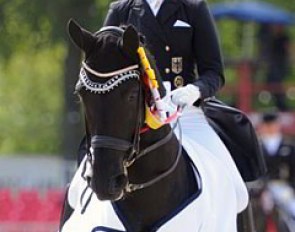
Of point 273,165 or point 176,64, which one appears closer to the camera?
point 176,64

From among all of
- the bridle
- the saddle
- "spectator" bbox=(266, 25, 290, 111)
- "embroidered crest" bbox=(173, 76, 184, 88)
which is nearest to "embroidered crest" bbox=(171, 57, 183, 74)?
"embroidered crest" bbox=(173, 76, 184, 88)

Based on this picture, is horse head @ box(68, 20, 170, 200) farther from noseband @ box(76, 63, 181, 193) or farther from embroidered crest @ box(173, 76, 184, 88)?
embroidered crest @ box(173, 76, 184, 88)

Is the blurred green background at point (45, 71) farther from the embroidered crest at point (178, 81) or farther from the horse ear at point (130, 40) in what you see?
the horse ear at point (130, 40)

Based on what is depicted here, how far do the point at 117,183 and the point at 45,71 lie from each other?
79.7 ft

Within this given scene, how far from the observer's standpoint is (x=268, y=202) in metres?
13.6

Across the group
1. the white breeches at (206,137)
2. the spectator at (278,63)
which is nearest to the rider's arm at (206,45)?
the white breeches at (206,137)

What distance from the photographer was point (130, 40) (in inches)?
233

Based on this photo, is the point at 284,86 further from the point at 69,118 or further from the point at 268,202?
the point at 268,202

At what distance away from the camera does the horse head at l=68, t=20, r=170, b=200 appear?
18.8 ft

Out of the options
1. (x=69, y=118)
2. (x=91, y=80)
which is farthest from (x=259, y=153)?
(x=69, y=118)

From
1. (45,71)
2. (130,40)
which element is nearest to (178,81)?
(130,40)

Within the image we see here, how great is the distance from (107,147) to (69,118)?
12.9 metres

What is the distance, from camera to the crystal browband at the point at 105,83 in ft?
19.0

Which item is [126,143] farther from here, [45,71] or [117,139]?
[45,71]
